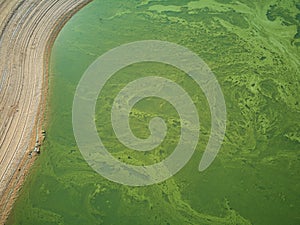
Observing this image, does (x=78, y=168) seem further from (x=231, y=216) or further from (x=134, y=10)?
(x=134, y=10)

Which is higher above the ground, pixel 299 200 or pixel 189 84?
pixel 189 84

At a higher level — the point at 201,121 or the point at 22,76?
the point at 22,76

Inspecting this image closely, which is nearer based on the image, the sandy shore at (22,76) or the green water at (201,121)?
the green water at (201,121)

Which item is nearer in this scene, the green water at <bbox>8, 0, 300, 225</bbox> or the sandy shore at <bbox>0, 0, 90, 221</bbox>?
the green water at <bbox>8, 0, 300, 225</bbox>

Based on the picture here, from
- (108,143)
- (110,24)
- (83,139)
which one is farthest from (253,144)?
(110,24)
